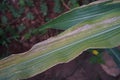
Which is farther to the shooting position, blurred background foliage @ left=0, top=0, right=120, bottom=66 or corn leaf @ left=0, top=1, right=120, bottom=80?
blurred background foliage @ left=0, top=0, right=120, bottom=66

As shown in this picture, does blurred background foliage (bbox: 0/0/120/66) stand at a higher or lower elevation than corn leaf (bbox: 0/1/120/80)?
lower

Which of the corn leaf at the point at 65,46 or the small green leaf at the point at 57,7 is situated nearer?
the corn leaf at the point at 65,46

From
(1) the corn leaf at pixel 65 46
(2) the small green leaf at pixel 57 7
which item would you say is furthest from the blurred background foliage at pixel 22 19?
(1) the corn leaf at pixel 65 46

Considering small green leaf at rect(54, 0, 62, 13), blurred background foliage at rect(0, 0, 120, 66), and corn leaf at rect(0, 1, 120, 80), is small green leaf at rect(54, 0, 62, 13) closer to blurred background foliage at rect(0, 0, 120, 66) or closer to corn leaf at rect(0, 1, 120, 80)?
blurred background foliage at rect(0, 0, 120, 66)

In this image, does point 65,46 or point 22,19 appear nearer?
point 65,46

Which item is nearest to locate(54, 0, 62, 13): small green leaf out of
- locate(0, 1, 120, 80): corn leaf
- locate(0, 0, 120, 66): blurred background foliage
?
locate(0, 0, 120, 66): blurred background foliage

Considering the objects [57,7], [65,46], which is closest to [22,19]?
[57,7]

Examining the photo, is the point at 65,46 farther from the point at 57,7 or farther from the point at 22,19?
the point at 22,19

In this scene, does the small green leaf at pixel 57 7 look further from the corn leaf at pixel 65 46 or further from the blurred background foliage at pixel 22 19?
the corn leaf at pixel 65 46

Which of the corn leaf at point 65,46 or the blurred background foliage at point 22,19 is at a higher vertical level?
the corn leaf at point 65,46

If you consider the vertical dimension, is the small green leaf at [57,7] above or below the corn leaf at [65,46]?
below
